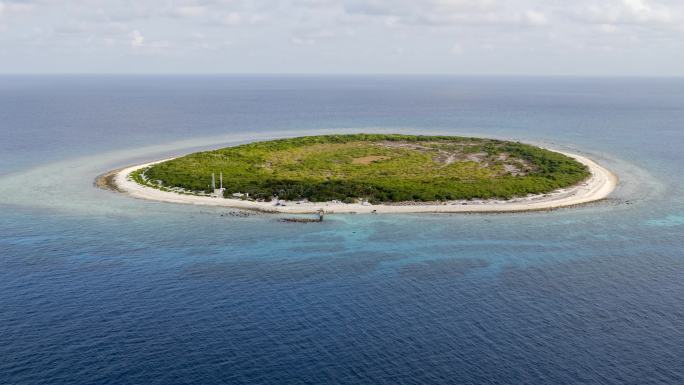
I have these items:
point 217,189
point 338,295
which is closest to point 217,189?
point 217,189

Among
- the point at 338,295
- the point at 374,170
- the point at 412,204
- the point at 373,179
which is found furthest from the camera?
the point at 374,170

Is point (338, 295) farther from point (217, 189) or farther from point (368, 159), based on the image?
point (368, 159)

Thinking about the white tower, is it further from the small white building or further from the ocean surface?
the ocean surface

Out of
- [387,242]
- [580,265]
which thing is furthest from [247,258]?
[580,265]

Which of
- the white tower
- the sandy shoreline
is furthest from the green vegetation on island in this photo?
the sandy shoreline

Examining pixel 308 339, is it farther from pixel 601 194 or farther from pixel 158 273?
pixel 601 194
